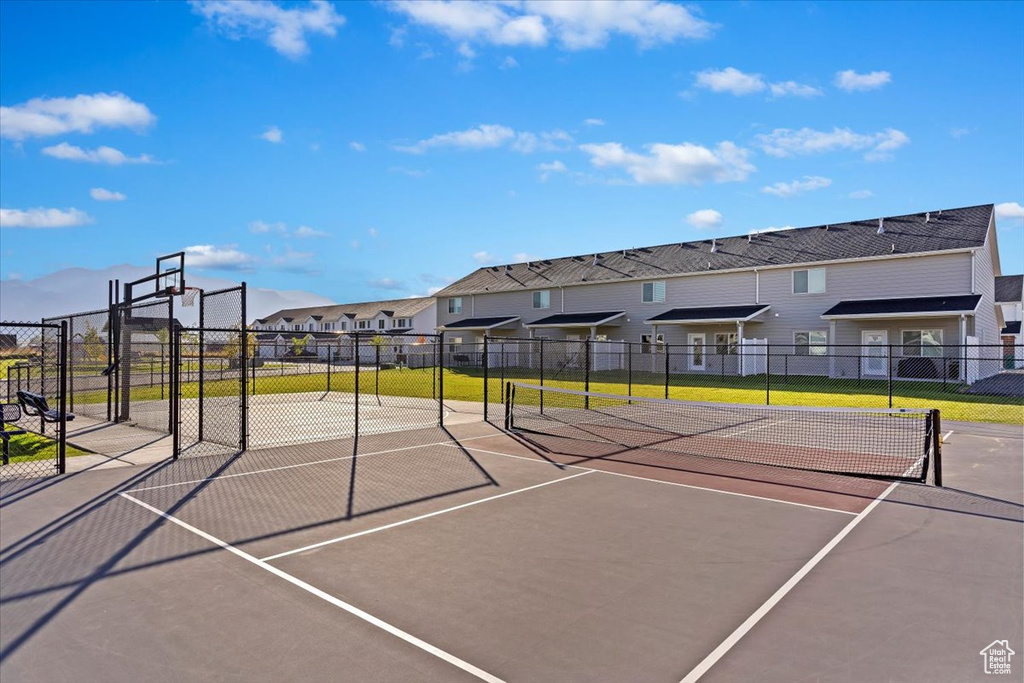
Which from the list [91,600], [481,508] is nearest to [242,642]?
[91,600]

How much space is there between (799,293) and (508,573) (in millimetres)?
33123

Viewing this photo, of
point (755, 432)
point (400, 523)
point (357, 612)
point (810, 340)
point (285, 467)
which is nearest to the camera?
point (357, 612)

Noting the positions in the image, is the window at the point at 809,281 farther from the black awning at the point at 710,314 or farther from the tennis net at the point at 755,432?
the tennis net at the point at 755,432

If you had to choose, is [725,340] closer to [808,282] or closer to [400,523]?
[808,282]

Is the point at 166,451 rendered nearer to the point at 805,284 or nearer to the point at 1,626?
the point at 1,626

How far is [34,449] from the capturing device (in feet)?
42.3

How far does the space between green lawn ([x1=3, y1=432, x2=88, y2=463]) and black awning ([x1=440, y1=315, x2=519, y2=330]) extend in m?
33.1

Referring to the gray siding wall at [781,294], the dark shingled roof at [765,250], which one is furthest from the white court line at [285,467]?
the dark shingled roof at [765,250]

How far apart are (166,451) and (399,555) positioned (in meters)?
8.34

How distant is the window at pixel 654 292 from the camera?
40.7 m

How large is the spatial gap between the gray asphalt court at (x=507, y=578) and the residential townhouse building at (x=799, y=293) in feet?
64.4

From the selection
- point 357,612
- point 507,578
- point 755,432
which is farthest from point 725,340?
point 357,612

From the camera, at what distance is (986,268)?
3341 centimetres

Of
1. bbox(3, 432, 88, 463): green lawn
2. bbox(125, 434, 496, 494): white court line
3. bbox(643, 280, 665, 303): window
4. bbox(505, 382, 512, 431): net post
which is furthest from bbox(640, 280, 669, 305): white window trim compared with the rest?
bbox(3, 432, 88, 463): green lawn
